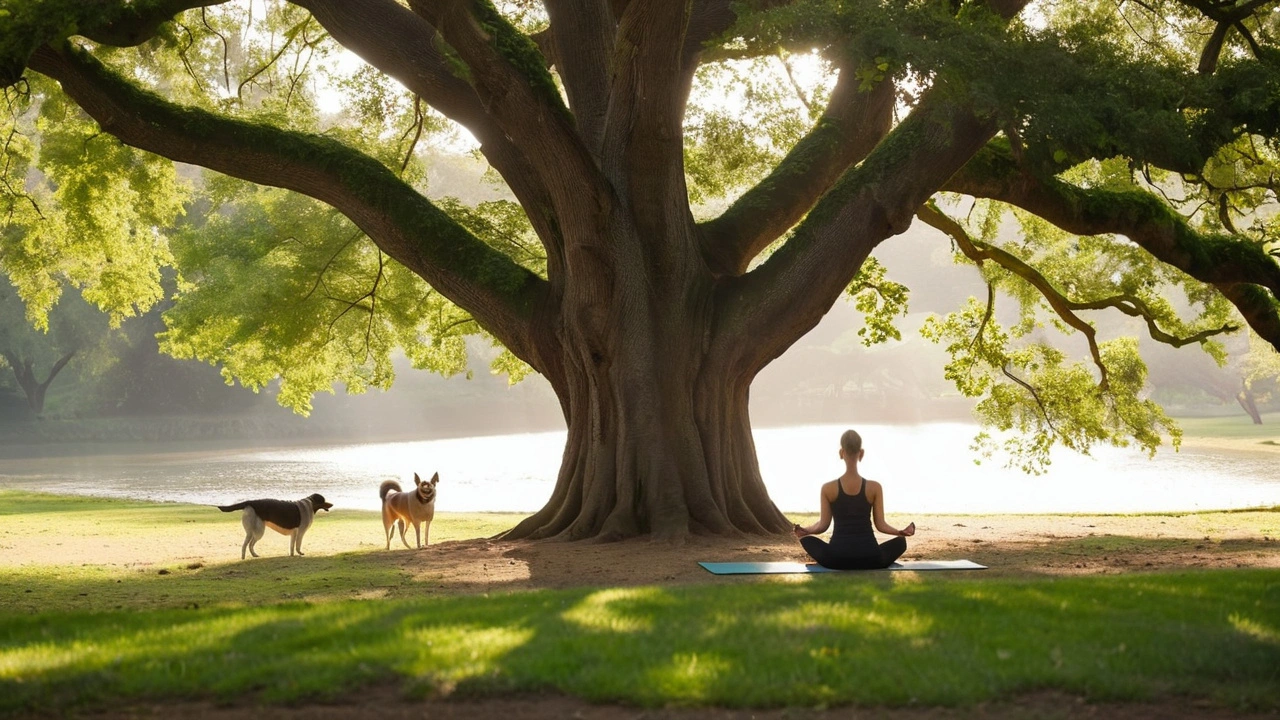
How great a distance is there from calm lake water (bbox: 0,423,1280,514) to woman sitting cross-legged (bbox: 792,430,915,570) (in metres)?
19.6

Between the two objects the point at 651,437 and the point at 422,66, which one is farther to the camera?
the point at 422,66

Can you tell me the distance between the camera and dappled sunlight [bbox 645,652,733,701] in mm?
5136

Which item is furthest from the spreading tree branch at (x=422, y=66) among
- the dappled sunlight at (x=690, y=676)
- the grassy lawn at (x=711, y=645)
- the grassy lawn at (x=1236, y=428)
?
the grassy lawn at (x=1236, y=428)

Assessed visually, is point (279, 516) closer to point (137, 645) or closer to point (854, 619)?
point (137, 645)

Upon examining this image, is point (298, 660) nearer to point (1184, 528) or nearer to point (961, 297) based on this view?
point (1184, 528)

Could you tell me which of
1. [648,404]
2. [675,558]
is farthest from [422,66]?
[675,558]

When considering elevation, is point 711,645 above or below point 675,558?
below

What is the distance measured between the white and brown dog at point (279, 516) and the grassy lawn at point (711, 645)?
21.3ft

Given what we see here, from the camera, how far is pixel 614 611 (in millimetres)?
6914

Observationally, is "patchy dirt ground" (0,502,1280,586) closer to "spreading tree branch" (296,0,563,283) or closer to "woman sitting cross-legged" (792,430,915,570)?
"woman sitting cross-legged" (792,430,915,570)

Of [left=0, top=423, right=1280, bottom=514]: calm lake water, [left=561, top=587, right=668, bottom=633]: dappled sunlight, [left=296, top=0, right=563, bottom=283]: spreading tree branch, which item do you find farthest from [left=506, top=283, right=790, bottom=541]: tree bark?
[left=0, top=423, right=1280, bottom=514]: calm lake water

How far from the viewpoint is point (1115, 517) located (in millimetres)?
20688

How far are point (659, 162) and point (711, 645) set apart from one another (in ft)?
29.4

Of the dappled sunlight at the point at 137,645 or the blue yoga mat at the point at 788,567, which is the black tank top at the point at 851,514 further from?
the dappled sunlight at the point at 137,645
